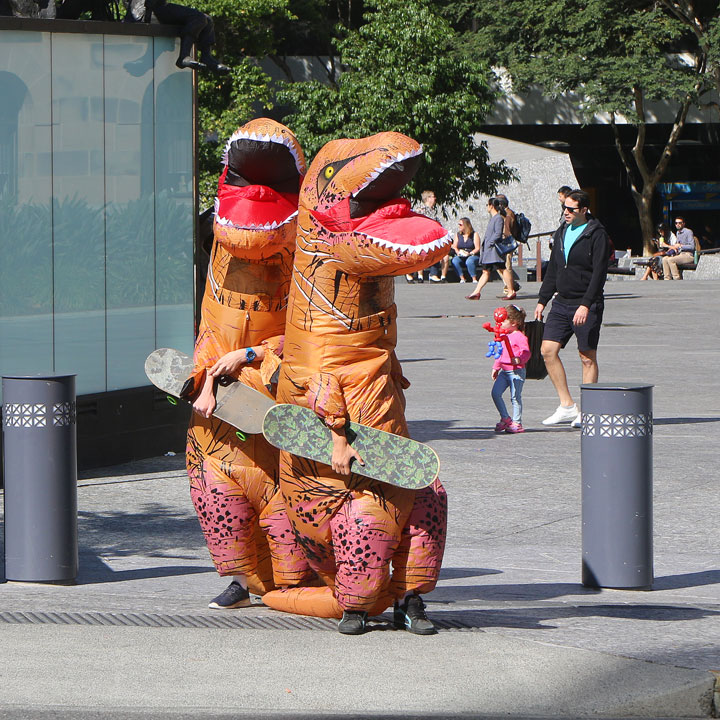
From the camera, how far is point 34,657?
4.82m

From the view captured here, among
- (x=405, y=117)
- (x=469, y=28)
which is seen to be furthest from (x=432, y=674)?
(x=469, y=28)

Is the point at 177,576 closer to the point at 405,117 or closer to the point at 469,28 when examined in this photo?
the point at 405,117

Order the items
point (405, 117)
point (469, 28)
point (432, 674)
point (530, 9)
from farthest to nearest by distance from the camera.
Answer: point (469, 28)
point (530, 9)
point (405, 117)
point (432, 674)

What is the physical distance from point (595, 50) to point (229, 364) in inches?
1335

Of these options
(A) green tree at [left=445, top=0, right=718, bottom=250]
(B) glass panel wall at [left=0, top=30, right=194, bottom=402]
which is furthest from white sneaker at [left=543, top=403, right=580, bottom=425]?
(A) green tree at [left=445, top=0, right=718, bottom=250]

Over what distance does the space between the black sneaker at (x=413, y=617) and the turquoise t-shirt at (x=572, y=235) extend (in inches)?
242

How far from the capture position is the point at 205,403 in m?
5.42

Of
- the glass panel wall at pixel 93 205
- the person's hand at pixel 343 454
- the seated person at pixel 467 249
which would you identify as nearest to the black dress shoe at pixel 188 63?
the glass panel wall at pixel 93 205

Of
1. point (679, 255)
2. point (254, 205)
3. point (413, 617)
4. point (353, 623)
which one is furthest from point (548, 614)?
point (679, 255)

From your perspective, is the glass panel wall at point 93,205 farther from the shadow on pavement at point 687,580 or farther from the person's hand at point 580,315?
the shadow on pavement at point 687,580

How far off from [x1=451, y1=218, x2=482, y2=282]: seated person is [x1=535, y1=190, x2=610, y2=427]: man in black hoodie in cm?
1684

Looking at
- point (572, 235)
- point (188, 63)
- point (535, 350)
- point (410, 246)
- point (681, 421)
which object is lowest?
point (681, 421)

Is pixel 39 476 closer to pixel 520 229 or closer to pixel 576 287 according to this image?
pixel 576 287

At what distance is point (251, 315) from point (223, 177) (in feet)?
2.12
